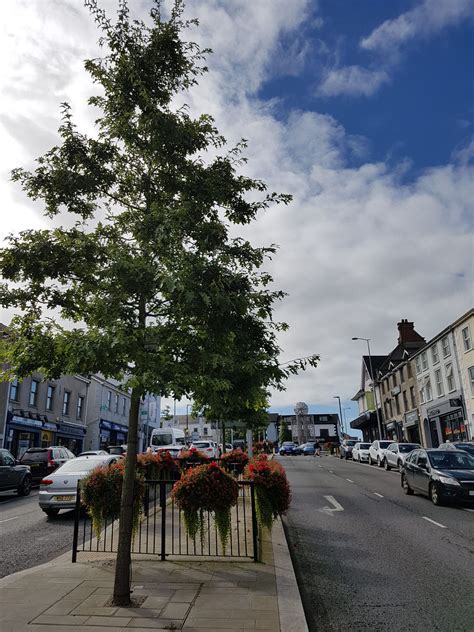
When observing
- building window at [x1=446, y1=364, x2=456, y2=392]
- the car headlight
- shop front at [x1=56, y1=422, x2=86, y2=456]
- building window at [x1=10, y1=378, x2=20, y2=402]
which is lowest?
the car headlight

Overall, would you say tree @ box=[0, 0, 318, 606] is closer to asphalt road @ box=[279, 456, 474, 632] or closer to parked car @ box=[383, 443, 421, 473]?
asphalt road @ box=[279, 456, 474, 632]

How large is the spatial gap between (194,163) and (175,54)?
60.4 inches

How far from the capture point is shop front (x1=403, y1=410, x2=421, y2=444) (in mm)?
42125

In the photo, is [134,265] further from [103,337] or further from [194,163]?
[194,163]

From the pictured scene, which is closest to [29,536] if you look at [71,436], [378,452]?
[378,452]

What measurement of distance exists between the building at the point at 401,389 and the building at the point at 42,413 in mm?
28861

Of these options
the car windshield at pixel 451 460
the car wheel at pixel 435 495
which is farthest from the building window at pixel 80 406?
the car wheel at pixel 435 495

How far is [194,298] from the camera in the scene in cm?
518

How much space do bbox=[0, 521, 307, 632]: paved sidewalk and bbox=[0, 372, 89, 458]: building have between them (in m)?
19.2

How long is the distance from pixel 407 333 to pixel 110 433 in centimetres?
3165

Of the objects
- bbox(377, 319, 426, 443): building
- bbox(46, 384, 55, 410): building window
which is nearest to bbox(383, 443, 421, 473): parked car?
bbox(377, 319, 426, 443): building

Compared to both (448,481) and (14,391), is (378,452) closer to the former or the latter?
(448,481)

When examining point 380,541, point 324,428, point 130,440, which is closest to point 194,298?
point 130,440

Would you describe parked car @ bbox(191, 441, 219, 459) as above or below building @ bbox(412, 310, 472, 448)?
below
